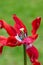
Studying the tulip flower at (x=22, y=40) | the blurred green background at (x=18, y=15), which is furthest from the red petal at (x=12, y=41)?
the blurred green background at (x=18, y=15)

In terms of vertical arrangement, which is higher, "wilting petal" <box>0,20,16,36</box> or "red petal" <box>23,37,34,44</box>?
"wilting petal" <box>0,20,16,36</box>

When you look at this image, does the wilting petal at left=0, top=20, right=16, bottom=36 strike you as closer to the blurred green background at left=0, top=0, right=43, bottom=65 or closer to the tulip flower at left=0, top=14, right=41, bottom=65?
the tulip flower at left=0, top=14, right=41, bottom=65

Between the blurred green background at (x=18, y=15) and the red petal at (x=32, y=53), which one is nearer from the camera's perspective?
the red petal at (x=32, y=53)

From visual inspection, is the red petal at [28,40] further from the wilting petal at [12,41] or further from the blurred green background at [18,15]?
the blurred green background at [18,15]

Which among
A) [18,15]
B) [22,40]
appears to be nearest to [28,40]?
[22,40]

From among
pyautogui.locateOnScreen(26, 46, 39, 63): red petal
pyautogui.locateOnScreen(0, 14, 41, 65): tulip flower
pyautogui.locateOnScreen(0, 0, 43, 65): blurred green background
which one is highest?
pyautogui.locateOnScreen(0, 14, 41, 65): tulip flower

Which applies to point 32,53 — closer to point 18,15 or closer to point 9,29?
point 9,29

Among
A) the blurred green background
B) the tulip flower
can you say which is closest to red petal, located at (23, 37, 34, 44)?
the tulip flower

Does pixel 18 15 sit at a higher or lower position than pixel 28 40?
lower

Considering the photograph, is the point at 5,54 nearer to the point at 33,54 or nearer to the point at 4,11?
the point at 4,11
